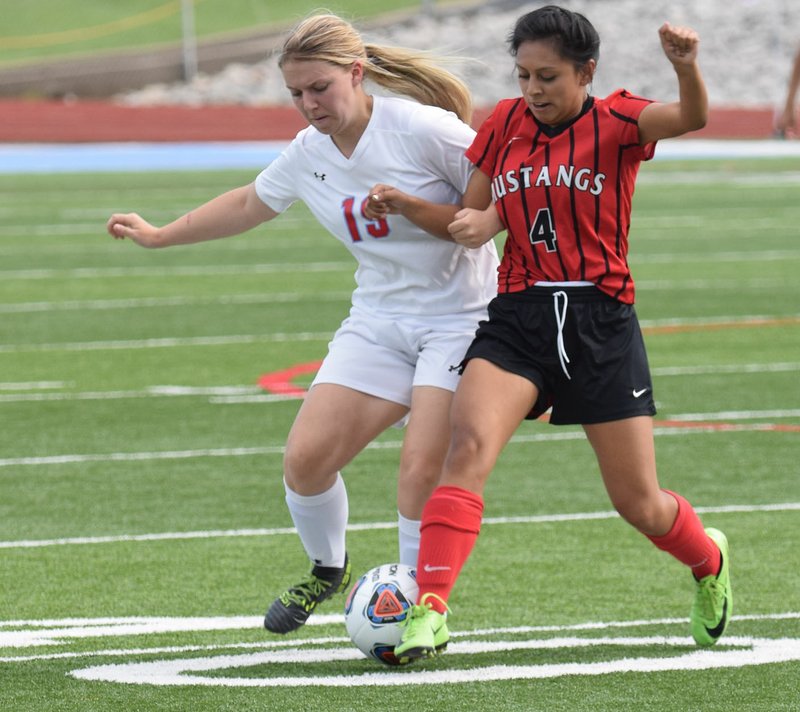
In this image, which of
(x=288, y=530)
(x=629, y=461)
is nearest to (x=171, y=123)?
(x=288, y=530)

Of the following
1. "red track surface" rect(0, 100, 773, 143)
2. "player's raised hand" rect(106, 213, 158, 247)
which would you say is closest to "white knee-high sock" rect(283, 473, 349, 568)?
"player's raised hand" rect(106, 213, 158, 247)

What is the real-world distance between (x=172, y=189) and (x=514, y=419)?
886 inches

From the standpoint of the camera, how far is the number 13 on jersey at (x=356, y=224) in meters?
5.54

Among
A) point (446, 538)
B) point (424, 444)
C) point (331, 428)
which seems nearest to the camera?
point (446, 538)

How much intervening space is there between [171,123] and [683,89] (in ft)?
125

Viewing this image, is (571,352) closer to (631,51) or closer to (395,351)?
(395,351)

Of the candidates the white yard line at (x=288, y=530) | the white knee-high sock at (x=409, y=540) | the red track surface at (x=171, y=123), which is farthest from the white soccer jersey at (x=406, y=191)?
the red track surface at (x=171, y=123)

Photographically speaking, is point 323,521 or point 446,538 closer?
point 446,538

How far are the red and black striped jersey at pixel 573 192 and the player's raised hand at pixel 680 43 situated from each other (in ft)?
0.92

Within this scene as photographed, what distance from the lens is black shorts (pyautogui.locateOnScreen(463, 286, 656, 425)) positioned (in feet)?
16.8

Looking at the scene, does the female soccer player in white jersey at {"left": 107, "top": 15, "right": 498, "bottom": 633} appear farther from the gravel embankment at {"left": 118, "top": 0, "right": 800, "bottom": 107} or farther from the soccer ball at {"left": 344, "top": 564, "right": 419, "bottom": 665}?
the gravel embankment at {"left": 118, "top": 0, "right": 800, "bottom": 107}

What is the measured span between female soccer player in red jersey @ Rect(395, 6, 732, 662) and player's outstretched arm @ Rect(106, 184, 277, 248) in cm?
105

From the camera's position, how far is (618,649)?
544 cm

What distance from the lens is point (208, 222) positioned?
6082 mm
